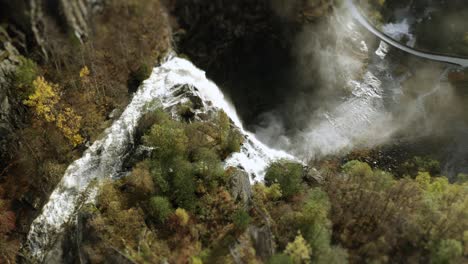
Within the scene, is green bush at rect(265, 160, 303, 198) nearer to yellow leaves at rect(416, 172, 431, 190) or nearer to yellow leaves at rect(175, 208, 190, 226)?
yellow leaves at rect(175, 208, 190, 226)

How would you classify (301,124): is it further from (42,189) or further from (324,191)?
(42,189)

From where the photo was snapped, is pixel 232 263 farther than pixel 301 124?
No

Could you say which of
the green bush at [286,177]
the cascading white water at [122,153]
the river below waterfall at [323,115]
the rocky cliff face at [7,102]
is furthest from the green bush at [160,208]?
the rocky cliff face at [7,102]

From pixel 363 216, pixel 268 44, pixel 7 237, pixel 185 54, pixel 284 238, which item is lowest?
pixel 7 237

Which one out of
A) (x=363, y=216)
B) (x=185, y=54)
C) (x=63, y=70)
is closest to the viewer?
(x=363, y=216)

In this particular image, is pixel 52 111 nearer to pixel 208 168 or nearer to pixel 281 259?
pixel 208 168

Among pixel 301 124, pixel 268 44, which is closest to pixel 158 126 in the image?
pixel 301 124

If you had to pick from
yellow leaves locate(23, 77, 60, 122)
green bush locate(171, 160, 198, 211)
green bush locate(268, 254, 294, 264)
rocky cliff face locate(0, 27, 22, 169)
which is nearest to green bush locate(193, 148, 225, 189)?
green bush locate(171, 160, 198, 211)
